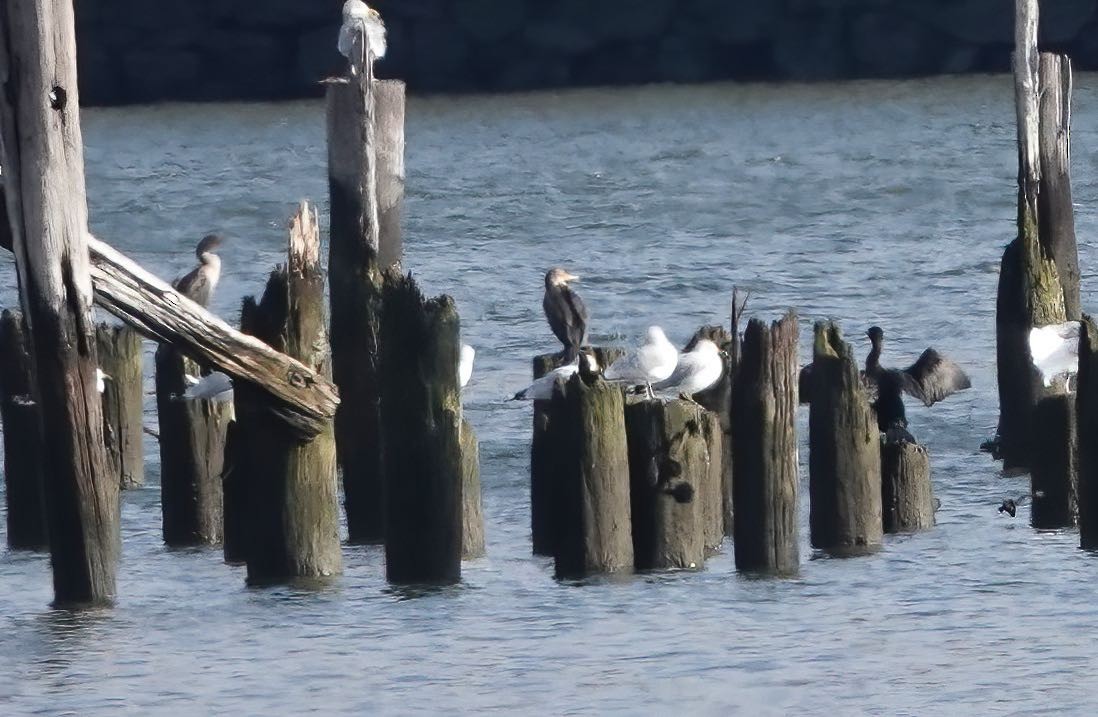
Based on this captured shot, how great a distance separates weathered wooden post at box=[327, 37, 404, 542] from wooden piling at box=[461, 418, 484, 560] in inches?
29.7

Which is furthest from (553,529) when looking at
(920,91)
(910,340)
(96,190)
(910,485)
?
(920,91)

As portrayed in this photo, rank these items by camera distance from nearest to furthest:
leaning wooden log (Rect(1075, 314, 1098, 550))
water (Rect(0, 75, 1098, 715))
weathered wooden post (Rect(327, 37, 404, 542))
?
water (Rect(0, 75, 1098, 715)) → leaning wooden log (Rect(1075, 314, 1098, 550)) → weathered wooden post (Rect(327, 37, 404, 542))

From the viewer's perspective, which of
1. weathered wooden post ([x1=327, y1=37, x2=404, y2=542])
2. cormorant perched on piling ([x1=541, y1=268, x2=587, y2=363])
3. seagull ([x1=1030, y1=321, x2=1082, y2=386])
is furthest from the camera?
cormorant perched on piling ([x1=541, y1=268, x2=587, y2=363])

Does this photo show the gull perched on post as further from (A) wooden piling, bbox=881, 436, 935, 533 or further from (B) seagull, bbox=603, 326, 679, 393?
(A) wooden piling, bbox=881, 436, 935, 533

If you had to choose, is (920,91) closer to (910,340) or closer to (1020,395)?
(910,340)

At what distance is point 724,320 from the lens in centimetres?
1769

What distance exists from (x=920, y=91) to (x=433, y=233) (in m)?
19.4

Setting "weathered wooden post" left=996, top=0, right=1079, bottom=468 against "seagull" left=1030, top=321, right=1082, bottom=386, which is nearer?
"seagull" left=1030, top=321, right=1082, bottom=386

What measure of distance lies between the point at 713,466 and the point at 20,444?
2.84m

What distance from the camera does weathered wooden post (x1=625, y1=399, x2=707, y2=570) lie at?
866 centimetres

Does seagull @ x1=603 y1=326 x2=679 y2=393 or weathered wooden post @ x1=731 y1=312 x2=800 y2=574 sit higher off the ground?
seagull @ x1=603 y1=326 x2=679 y2=393

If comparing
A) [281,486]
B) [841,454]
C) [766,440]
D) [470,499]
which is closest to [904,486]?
[841,454]

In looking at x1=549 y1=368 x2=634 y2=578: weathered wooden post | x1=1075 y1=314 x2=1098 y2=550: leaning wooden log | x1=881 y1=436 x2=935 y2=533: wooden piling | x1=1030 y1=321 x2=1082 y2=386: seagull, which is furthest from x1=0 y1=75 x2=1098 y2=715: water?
x1=1030 y1=321 x2=1082 y2=386: seagull

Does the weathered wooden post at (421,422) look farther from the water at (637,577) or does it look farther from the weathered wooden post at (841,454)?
the weathered wooden post at (841,454)
